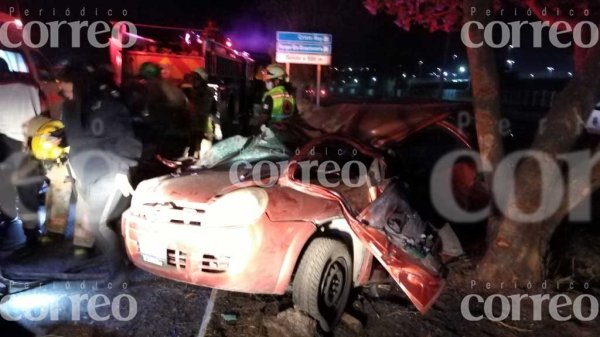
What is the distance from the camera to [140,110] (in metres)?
9.46

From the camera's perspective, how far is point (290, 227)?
11.4ft

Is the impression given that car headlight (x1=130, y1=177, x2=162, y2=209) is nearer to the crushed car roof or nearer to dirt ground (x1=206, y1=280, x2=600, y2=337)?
dirt ground (x1=206, y1=280, x2=600, y2=337)

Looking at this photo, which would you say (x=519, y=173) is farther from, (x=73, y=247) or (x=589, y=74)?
(x=73, y=247)

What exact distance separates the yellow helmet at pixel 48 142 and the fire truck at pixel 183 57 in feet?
15.5

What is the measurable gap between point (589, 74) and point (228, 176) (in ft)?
10.3

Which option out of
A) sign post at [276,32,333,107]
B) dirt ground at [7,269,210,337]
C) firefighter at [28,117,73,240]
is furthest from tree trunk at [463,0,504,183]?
sign post at [276,32,333,107]

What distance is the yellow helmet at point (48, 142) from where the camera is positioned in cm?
504

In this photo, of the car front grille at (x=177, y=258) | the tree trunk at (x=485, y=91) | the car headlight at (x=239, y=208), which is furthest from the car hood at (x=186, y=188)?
the tree trunk at (x=485, y=91)

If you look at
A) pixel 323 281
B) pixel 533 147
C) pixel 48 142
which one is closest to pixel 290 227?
pixel 323 281

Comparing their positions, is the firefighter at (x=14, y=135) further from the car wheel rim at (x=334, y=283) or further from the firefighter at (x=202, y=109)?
the firefighter at (x=202, y=109)

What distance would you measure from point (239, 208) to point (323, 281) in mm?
847

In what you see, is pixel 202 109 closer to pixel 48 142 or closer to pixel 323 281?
pixel 48 142

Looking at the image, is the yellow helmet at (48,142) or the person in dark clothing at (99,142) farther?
the yellow helmet at (48,142)

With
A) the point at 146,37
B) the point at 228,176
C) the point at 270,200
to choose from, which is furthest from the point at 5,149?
the point at 146,37
